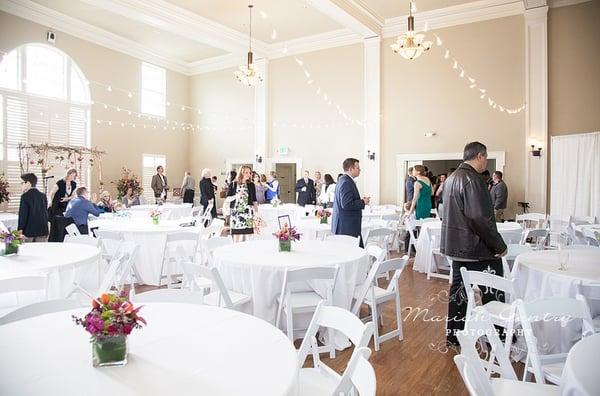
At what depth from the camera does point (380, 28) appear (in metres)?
11.2

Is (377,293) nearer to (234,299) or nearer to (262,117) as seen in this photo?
(234,299)

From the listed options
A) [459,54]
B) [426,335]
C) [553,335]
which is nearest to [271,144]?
[459,54]

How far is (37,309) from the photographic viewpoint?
2217mm

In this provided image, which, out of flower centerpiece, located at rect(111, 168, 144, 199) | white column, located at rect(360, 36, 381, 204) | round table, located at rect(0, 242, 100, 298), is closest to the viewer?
round table, located at rect(0, 242, 100, 298)

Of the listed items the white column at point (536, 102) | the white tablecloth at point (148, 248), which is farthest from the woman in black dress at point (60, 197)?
the white column at point (536, 102)

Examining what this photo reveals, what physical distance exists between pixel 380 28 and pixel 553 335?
9896 millimetres

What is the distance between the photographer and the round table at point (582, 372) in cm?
140

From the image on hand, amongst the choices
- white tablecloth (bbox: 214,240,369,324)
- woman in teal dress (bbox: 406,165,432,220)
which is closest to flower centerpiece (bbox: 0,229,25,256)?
white tablecloth (bbox: 214,240,369,324)

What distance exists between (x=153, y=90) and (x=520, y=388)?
1423cm

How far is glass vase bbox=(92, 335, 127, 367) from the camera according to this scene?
1.56 meters

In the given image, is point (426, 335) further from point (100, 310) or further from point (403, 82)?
point (403, 82)

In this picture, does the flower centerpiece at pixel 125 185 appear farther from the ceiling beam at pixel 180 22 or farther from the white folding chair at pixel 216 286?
the white folding chair at pixel 216 286

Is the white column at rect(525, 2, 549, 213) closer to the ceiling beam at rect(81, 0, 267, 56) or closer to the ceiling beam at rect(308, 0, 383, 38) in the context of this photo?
the ceiling beam at rect(308, 0, 383, 38)

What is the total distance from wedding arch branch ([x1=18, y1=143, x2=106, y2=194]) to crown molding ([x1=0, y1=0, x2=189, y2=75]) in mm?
3149
